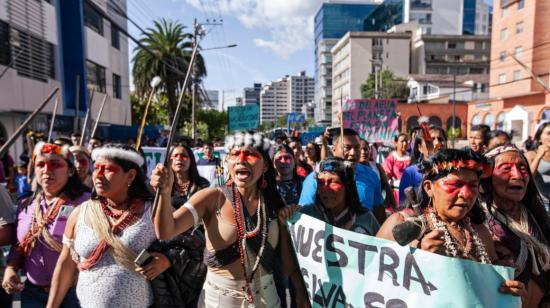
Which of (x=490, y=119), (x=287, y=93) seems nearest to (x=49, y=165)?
(x=490, y=119)

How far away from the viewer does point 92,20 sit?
1964 centimetres

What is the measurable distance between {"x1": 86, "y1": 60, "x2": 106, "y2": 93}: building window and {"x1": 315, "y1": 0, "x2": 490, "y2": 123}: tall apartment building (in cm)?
5276

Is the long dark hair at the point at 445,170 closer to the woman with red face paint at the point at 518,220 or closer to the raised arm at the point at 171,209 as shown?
the woman with red face paint at the point at 518,220

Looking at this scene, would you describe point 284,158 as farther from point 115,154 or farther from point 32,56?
point 32,56

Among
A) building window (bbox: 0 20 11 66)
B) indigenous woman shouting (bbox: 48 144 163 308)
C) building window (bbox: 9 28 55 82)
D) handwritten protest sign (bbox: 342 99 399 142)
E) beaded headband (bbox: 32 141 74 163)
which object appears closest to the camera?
indigenous woman shouting (bbox: 48 144 163 308)

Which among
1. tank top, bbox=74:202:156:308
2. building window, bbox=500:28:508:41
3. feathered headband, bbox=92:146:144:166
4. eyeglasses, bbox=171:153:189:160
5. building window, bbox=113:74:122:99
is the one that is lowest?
tank top, bbox=74:202:156:308

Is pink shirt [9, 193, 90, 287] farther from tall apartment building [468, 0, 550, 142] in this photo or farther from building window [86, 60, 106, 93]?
tall apartment building [468, 0, 550, 142]

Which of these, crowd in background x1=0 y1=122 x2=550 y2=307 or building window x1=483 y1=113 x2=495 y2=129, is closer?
crowd in background x1=0 y1=122 x2=550 y2=307

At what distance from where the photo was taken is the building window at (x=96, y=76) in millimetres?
18766

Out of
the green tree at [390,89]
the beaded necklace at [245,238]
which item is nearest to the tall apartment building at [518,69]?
the green tree at [390,89]

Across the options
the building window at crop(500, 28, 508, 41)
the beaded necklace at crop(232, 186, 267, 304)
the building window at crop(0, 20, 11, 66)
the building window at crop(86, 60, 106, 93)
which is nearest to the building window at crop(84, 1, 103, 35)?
the building window at crop(86, 60, 106, 93)

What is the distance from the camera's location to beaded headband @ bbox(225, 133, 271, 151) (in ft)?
7.38

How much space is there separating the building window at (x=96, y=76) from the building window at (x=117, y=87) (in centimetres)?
186

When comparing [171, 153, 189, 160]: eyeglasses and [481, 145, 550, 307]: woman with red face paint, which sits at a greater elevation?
[171, 153, 189, 160]: eyeglasses
